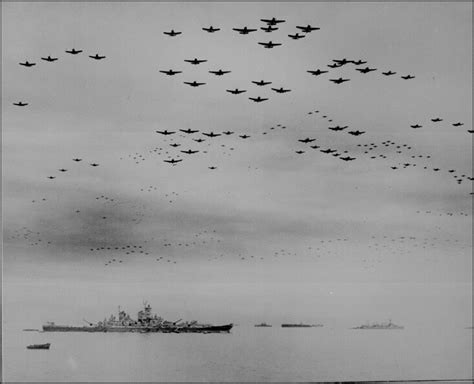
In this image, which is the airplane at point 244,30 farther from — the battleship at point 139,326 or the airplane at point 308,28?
the battleship at point 139,326

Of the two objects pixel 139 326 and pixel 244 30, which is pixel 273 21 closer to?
pixel 244 30

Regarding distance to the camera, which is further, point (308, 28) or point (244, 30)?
point (308, 28)

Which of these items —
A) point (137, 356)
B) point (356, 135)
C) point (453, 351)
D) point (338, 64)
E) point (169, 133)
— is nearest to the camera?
point (338, 64)

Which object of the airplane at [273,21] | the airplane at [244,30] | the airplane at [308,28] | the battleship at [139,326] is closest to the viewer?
the airplane at [273,21]

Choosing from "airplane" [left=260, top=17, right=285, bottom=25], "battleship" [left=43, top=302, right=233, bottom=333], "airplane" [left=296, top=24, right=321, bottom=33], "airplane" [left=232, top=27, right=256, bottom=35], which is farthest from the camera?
"battleship" [left=43, top=302, right=233, bottom=333]

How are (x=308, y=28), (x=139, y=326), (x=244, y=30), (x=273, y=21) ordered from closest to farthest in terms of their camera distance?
(x=273, y=21) < (x=244, y=30) < (x=308, y=28) < (x=139, y=326)

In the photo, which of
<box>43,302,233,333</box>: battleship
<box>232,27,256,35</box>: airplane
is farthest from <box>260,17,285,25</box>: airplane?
<box>43,302,233,333</box>: battleship

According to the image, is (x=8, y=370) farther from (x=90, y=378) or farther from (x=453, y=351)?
(x=453, y=351)

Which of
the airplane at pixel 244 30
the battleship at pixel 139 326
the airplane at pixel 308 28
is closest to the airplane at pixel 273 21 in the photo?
the airplane at pixel 244 30

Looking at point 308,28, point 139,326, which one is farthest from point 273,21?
point 139,326

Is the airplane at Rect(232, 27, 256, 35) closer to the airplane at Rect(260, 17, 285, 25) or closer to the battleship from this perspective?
the airplane at Rect(260, 17, 285, 25)

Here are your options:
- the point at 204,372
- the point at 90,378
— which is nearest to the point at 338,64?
the point at 90,378
